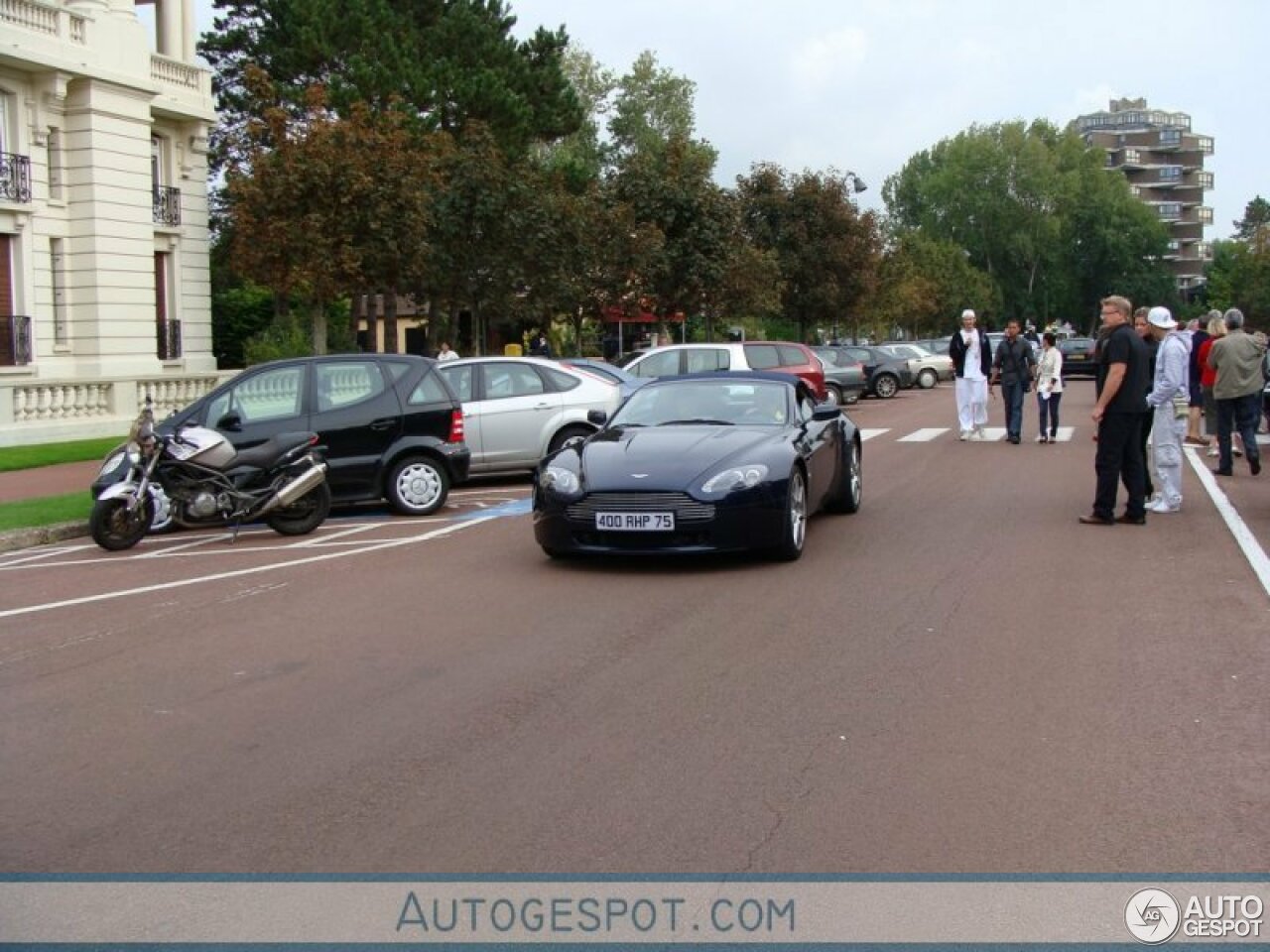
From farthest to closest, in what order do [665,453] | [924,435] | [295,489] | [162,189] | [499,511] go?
[162,189], [924,435], [499,511], [295,489], [665,453]

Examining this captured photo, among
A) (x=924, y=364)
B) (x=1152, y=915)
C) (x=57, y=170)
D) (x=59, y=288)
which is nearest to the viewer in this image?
(x=1152, y=915)

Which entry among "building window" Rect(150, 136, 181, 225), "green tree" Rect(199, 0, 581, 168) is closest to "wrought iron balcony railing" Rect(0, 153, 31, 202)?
"building window" Rect(150, 136, 181, 225)

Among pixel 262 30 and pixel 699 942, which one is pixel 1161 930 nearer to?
pixel 699 942

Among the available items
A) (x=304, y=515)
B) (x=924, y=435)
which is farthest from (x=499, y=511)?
(x=924, y=435)

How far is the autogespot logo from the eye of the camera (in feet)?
13.6

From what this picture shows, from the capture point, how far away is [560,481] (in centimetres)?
1062

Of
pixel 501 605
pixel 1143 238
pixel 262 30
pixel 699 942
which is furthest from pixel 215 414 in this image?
pixel 1143 238

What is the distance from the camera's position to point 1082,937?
4.13 metres

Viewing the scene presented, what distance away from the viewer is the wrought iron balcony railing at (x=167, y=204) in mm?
34688

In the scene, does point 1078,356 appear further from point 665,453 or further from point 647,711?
point 647,711

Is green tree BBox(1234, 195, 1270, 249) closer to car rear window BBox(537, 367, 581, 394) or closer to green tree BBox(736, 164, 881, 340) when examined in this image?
green tree BBox(736, 164, 881, 340)

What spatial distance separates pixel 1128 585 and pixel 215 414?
28.5 ft

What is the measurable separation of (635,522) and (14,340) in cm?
2315

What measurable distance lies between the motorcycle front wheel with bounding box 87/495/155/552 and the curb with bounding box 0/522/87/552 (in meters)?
1.10
